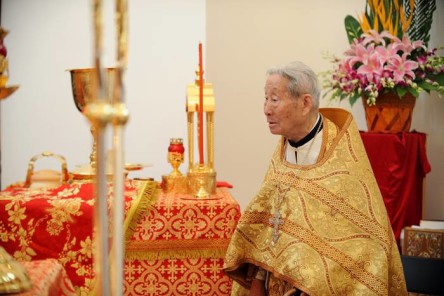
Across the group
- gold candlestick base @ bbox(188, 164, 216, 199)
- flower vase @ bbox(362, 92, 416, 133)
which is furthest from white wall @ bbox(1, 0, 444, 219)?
gold candlestick base @ bbox(188, 164, 216, 199)

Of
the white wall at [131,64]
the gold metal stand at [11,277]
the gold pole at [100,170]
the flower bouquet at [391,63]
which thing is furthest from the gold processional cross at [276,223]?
the white wall at [131,64]

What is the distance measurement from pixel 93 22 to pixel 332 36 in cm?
486

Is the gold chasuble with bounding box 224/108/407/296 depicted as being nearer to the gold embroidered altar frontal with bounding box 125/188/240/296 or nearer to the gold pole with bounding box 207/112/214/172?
the gold embroidered altar frontal with bounding box 125/188/240/296

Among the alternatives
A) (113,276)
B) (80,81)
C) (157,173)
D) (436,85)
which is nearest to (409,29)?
(436,85)

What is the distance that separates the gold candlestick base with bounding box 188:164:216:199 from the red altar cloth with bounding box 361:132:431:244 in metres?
1.61

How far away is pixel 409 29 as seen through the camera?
447 cm

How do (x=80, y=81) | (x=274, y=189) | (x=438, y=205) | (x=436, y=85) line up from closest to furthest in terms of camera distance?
(x=274, y=189) < (x=80, y=81) < (x=436, y=85) < (x=438, y=205)

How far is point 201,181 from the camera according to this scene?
293 cm

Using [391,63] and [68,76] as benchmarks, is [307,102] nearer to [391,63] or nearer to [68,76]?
[391,63]

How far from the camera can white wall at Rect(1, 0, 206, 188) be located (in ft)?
17.0

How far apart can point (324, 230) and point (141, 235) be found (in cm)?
72

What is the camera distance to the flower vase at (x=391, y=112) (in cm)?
426

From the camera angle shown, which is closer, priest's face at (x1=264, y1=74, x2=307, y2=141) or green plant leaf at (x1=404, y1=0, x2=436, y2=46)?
priest's face at (x1=264, y1=74, x2=307, y2=141)

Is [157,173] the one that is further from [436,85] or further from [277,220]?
[277,220]
